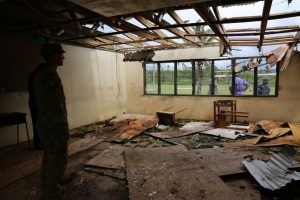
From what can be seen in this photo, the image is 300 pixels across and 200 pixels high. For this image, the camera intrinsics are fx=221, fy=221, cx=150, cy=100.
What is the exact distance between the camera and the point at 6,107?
5.02m

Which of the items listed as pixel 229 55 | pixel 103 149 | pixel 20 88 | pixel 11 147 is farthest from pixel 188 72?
pixel 11 147

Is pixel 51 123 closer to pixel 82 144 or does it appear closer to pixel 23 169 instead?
pixel 23 169

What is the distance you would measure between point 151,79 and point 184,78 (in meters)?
1.40

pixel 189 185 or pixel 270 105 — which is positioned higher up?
pixel 270 105

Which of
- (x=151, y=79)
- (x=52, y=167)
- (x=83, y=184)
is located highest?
(x=151, y=79)

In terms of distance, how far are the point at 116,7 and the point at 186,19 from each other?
2.11 m

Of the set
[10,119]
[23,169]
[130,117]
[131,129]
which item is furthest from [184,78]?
[23,169]

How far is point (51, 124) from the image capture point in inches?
100

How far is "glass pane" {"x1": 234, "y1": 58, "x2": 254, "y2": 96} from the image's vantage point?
7.18 m

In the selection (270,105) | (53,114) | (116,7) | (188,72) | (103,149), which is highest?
(116,7)

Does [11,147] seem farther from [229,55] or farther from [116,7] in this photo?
[229,55]

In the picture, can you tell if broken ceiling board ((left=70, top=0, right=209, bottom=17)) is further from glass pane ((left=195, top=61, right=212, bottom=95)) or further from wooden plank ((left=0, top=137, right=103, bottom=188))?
glass pane ((left=195, top=61, right=212, bottom=95))

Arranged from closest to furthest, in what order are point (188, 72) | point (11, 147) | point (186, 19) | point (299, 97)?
point (186, 19)
point (11, 147)
point (299, 97)
point (188, 72)

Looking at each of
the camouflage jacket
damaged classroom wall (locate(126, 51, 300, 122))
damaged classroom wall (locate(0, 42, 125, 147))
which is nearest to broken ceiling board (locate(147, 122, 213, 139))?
damaged classroom wall (locate(126, 51, 300, 122))
